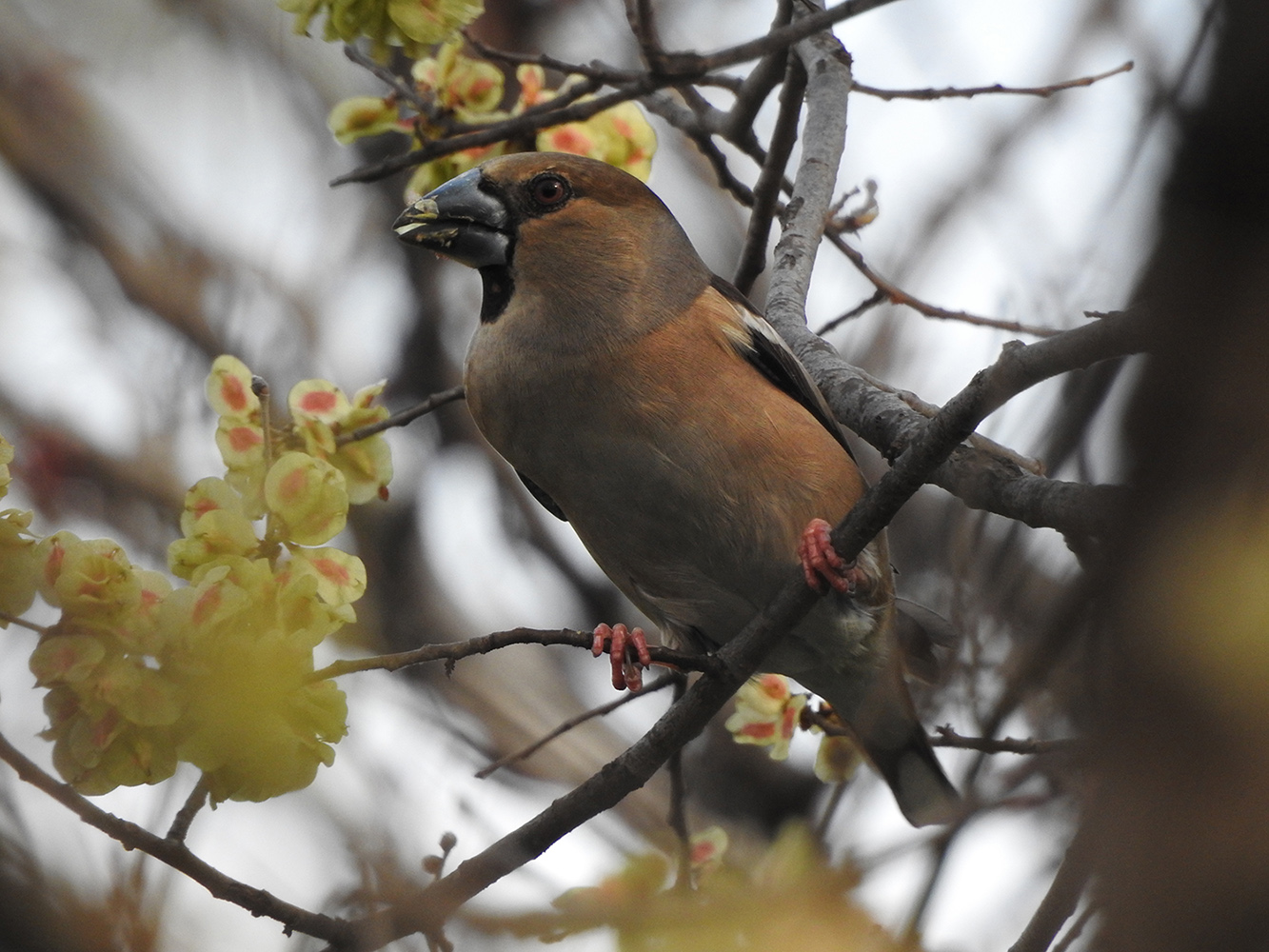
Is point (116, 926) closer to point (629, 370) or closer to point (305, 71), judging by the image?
point (629, 370)

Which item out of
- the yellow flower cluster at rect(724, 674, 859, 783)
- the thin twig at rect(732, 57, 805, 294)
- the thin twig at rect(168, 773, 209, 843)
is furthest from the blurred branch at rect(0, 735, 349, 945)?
the thin twig at rect(732, 57, 805, 294)

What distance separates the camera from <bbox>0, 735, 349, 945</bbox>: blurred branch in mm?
2080

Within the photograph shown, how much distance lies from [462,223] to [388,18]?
2.61 feet

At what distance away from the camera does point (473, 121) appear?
389 centimetres

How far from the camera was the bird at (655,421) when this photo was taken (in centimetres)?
361

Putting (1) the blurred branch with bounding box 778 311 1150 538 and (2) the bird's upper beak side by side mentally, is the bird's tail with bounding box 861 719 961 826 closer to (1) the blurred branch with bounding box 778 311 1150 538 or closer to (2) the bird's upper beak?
(1) the blurred branch with bounding box 778 311 1150 538

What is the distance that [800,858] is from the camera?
7.11 ft

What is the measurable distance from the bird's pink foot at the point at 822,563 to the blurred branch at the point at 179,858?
4.83 ft

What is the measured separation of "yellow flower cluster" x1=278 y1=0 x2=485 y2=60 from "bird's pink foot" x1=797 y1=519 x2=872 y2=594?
5.36 feet

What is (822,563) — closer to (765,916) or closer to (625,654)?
(625,654)

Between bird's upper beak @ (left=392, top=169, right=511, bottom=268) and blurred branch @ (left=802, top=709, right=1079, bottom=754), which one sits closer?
blurred branch @ (left=802, top=709, right=1079, bottom=754)

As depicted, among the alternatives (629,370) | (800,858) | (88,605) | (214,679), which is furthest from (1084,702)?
(629,370)

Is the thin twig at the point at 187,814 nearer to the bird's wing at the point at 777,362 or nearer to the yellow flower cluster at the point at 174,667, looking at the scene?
the yellow flower cluster at the point at 174,667

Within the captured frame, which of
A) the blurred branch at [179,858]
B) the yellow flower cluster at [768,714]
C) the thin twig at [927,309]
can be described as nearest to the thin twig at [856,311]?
the thin twig at [927,309]
